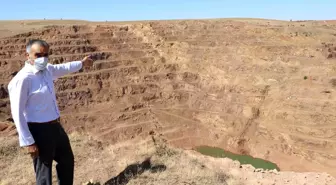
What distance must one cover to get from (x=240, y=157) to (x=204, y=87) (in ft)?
19.1

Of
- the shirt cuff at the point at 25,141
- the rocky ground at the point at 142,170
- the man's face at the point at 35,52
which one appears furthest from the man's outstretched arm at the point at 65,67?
the rocky ground at the point at 142,170

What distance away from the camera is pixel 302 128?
17.8 metres

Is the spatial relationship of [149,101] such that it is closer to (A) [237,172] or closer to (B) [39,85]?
(A) [237,172]

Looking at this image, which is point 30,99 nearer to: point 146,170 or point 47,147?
point 47,147

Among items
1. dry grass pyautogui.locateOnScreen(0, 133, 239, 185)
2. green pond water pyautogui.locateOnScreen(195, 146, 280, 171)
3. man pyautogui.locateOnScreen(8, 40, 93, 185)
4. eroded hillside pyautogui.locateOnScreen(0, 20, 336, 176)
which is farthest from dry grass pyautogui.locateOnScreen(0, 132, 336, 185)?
eroded hillside pyautogui.locateOnScreen(0, 20, 336, 176)

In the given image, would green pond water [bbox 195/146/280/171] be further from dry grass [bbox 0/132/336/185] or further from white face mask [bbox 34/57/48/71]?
white face mask [bbox 34/57/48/71]

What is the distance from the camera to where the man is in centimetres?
346

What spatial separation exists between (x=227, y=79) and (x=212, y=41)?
4225mm

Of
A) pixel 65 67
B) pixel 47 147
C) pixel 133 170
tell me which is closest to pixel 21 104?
pixel 47 147

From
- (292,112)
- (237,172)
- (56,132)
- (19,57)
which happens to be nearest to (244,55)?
(292,112)

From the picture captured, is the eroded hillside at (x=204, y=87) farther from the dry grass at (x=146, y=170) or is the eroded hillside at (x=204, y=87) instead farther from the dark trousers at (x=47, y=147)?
the dark trousers at (x=47, y=147)

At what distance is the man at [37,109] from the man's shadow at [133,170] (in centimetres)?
146

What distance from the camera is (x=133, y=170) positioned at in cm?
554

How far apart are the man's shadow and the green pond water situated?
36.8 feet
